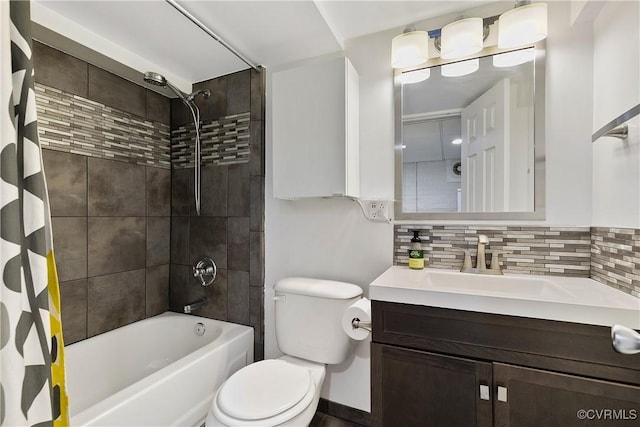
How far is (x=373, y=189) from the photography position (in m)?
1.70

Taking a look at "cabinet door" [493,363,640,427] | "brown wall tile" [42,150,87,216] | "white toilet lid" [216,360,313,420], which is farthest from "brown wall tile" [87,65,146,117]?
"cabinet door" [493,363,640,427]

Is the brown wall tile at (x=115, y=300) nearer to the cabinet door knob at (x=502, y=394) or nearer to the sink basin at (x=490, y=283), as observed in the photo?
the sink basin at (x=490, y=283)

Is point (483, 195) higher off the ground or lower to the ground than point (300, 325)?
higher

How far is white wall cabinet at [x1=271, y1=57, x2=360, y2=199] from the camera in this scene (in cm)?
156

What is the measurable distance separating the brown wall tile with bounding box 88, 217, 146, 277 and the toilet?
1.11m

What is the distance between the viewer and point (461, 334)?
1.08 metres

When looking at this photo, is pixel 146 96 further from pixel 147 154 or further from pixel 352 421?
pixel 352 421

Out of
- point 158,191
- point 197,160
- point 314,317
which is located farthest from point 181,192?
point 314,317

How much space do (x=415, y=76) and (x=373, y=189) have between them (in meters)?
0.65

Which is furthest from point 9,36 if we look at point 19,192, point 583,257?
point 583,257

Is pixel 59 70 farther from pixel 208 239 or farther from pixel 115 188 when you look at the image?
pixel 208 239

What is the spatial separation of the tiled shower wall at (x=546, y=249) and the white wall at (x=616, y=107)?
0.07 meters

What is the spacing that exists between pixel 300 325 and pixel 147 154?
1.61 meters

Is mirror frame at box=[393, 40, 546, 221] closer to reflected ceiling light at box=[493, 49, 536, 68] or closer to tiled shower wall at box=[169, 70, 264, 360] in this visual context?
reflected ceiling light at box=[493, 49, 536, 68]
